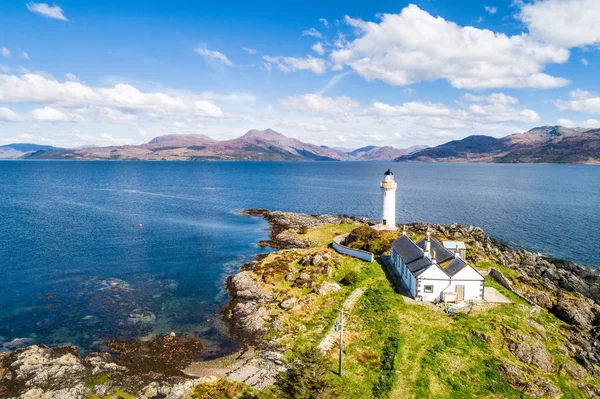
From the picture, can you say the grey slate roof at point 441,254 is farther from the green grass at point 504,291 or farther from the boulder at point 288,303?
the boulder at point 288,303

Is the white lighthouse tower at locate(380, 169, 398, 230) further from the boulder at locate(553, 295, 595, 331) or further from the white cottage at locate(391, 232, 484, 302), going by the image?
the boulder at locate(553, 295, 595, 331)

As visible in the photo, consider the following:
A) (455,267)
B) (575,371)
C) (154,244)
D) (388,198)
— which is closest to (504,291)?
(455,267)

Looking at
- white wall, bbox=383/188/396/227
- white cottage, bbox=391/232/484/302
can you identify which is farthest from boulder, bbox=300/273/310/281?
white wall, bbox=383/188/396/227

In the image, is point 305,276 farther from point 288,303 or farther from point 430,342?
point 430,342

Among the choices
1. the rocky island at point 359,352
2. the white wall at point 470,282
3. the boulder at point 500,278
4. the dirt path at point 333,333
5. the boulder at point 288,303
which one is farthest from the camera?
the boulder at point 500,278

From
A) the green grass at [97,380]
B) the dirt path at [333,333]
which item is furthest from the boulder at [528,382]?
the green grass at [97,380]
